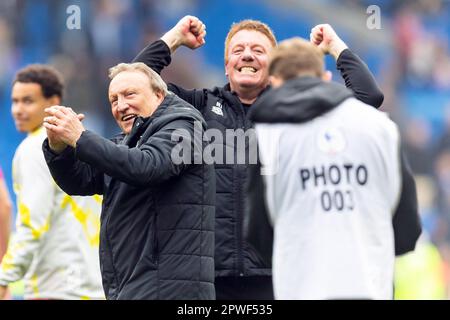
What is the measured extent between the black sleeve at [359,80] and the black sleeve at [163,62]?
778 mm

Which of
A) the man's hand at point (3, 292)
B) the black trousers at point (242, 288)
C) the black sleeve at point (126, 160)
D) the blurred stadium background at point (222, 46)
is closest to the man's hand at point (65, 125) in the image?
the black sleeve at point (126, 160)

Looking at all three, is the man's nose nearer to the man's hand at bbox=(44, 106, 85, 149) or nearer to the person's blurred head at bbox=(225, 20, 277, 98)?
the man's hand at bbox=(44, 106, 85, 149)

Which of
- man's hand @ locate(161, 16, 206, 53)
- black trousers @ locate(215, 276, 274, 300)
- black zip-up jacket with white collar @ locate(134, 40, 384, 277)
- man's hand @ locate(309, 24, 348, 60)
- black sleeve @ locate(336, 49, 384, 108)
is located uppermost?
man's hand @ locate(161, 16, 206, 53)

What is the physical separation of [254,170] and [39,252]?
277 cm

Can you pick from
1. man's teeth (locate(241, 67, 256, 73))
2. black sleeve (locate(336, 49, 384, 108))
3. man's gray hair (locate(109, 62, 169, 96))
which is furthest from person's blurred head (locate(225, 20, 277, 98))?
man's gray hair (locate(109, 62, 169, 96))

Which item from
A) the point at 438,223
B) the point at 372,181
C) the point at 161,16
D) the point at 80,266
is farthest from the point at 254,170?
the point at 161,16

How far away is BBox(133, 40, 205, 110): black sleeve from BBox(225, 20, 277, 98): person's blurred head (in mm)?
Result: 196

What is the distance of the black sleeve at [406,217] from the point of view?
4.66 meters

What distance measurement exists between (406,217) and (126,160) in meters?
1.23

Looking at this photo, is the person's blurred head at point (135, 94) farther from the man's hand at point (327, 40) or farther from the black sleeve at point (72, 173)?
the man's hand at point (327, 40)

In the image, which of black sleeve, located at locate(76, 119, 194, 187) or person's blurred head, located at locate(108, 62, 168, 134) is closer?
black sleeve, located at locate(76, 119, 194, 187)

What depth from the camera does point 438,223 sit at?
47.9 feet

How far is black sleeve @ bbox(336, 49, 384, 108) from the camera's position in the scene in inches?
235

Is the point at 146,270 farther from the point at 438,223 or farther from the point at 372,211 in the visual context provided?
the point at 438,223
